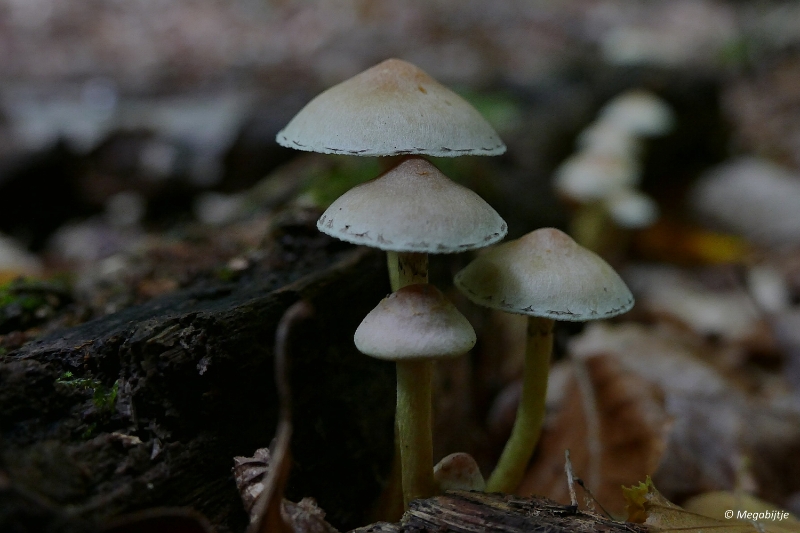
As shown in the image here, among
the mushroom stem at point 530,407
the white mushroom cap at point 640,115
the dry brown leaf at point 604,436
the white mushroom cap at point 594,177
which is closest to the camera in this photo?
the mushroom stem at point 530,407

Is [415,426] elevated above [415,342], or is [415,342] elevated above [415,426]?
[415,342]

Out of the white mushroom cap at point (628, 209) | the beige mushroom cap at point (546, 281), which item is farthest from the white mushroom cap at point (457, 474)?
the white mushroom cap at point (628, 209)

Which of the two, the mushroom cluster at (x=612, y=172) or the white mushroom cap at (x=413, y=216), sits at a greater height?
the white mushroom cap at (x=413, y=216)

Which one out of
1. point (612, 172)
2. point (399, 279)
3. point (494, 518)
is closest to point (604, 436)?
point (494, 518)

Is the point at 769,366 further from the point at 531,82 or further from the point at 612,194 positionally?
the point at 531,82

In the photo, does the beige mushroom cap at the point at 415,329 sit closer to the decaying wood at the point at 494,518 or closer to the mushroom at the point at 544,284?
the mushroom at the point at 544,284

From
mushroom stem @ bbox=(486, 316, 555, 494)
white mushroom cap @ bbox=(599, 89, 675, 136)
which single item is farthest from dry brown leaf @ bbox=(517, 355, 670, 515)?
white mushroom cap @ bbox=(599, 89, 675, 136)

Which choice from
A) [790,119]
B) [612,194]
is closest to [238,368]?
[612,194]

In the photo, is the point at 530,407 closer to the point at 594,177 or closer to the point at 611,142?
the point at 594,177
